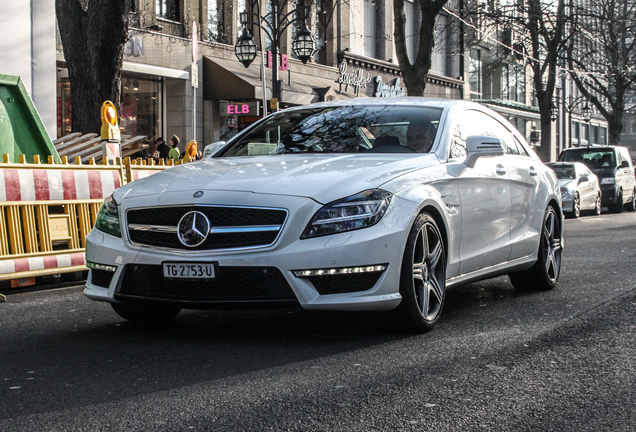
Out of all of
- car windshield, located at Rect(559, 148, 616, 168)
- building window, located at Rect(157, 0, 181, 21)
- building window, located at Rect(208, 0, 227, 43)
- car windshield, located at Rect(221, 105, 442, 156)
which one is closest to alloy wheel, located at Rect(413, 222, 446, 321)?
car windshield, located at Rect(221, 105, 442, 156)

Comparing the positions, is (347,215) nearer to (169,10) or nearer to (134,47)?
(134,47)

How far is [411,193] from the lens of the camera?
5.16 m

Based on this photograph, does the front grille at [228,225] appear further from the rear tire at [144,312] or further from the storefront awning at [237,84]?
the storefront awning at [237,84]

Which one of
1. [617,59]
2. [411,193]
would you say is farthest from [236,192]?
[617,59]

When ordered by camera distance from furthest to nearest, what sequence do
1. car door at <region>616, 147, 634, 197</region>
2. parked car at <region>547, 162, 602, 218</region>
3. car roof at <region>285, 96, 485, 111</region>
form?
car door at <region>616, 147, 634, 197</region>, parked car at <region>547, 162, 602, 218</region>, car roof at <region>285, 96, 485, 111</region>

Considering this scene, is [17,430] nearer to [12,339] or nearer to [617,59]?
[12,339]

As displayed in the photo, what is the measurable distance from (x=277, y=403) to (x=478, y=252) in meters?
2.78

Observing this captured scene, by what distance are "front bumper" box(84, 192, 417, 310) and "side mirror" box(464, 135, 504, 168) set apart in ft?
3.91

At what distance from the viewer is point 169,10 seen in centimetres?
2525

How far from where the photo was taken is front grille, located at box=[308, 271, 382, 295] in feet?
15.8

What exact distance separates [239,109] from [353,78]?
831cm

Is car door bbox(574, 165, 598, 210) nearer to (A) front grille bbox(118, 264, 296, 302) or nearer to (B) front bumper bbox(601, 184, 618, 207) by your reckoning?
(B) front bumper bbox(601, 184, 618, 207)

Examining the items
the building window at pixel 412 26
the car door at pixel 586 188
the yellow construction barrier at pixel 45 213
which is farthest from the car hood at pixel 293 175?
the building window at pixel 412 26

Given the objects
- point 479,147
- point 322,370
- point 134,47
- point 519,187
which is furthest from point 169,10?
point 322,370
